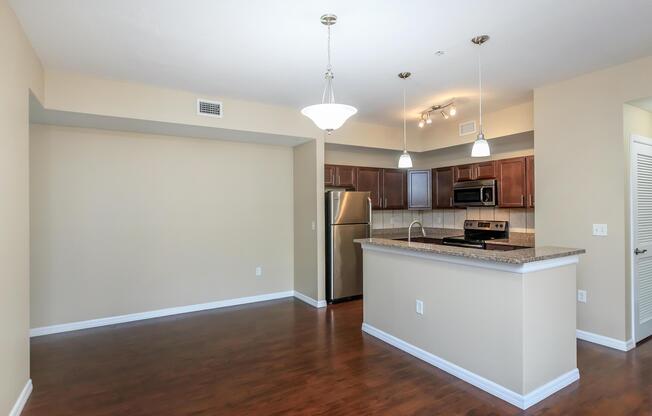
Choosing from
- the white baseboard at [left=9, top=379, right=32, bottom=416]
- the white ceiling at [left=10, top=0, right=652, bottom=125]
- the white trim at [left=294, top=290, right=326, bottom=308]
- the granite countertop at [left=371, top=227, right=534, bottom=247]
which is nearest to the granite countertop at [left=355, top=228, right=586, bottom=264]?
the white trim at [left=294, top=290, right=326, bottom=308]

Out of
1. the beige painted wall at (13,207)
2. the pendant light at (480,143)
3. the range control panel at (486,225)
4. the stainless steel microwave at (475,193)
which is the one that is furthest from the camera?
the range control panel at (486,225)

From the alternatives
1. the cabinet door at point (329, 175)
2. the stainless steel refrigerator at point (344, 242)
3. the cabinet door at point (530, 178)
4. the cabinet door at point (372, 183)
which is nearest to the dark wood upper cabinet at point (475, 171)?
the cabinet door at point (530, 178)

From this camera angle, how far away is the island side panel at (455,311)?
8.20ft

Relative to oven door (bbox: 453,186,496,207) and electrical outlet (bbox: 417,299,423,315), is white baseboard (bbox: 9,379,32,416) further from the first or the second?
oven door (bbox: 453,186,496,207)

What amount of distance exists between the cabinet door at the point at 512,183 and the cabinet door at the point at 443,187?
870 millimetres

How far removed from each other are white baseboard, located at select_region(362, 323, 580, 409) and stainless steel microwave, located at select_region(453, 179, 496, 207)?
8.48 feet

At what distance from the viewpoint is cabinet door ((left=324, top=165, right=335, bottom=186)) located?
17.7 ft

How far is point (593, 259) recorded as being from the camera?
355 centimetres

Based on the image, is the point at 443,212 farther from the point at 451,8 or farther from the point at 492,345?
the point at 451,8

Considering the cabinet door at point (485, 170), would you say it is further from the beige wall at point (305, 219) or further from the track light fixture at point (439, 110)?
the beige wall at point (305, 219)

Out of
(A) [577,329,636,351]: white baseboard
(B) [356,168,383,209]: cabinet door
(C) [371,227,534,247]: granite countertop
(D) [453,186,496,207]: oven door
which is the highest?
(B) [356,168,383,209]: cabinet door

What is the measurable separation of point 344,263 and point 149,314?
2.67 metres

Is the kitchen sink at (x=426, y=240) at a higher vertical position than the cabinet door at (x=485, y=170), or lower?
lower

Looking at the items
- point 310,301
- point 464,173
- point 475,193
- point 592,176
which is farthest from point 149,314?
point 592,176
